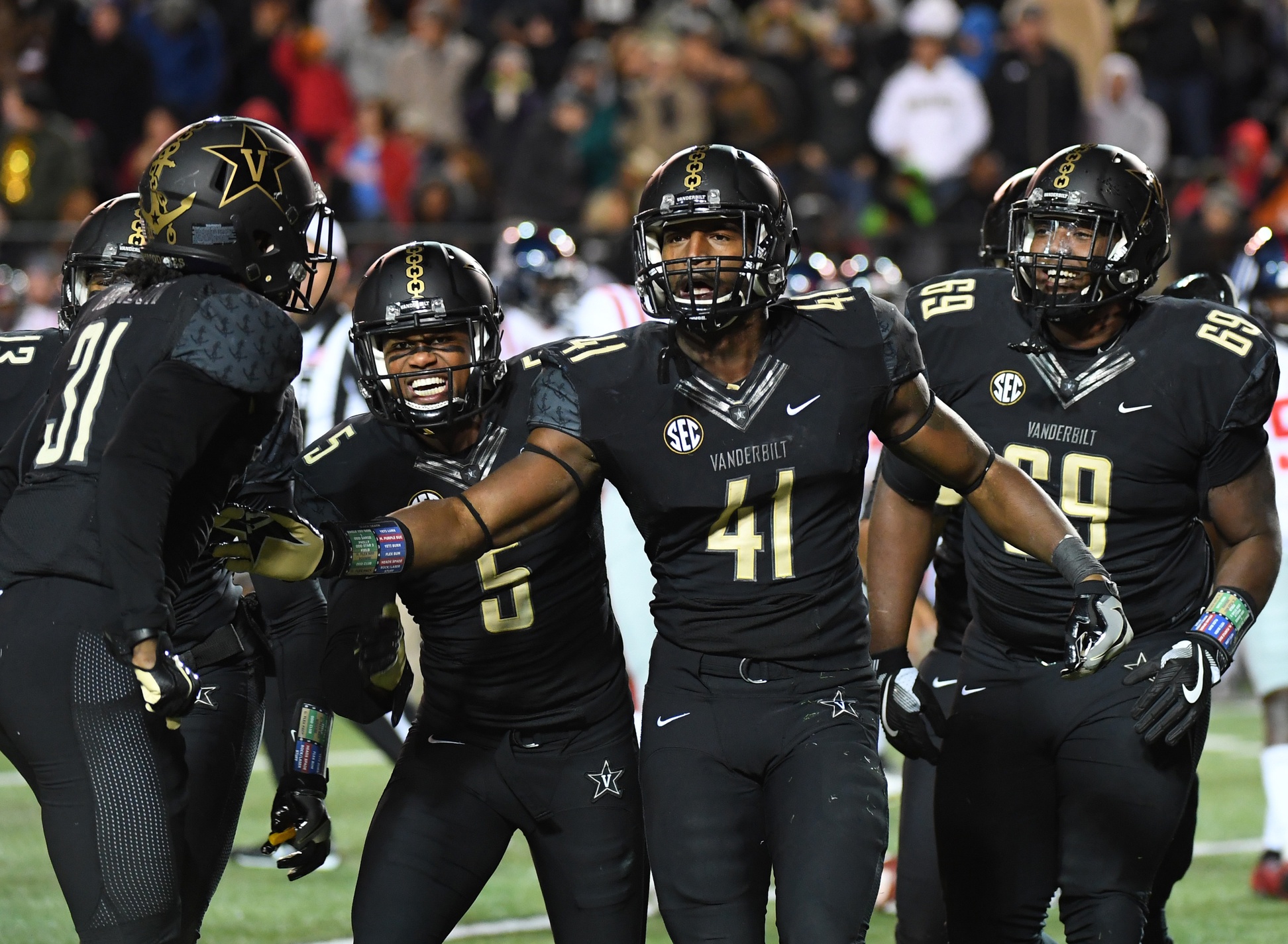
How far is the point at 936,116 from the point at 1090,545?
A: 29.7 ft

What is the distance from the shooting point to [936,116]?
42.0 ft

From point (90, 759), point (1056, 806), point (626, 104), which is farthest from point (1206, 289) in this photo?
point (626, 104)

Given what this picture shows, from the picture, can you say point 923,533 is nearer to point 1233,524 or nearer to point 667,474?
point 1233,524

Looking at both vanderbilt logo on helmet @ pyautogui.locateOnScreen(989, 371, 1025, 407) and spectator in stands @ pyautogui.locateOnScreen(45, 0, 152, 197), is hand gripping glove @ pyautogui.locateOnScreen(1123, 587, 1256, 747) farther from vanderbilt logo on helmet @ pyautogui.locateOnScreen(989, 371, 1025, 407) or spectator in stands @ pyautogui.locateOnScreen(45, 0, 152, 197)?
spectator in stands @ pyautogui.locateOnScreen(45, 0, 152, 197)

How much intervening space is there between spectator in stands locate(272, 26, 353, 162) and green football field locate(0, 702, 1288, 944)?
686 centimetres

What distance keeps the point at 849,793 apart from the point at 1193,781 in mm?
1311

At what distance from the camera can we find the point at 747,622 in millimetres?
3723

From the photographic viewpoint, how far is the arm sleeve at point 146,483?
307 cm

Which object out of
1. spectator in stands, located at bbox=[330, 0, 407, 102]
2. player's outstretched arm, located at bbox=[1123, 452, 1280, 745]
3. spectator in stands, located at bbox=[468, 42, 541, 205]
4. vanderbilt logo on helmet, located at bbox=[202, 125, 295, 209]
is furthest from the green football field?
spectator in stands, located at bbox=[330, 0, 407, 102]

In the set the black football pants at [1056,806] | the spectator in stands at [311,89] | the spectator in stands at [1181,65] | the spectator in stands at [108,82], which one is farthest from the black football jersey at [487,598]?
the spectator in stands at [1181,65]

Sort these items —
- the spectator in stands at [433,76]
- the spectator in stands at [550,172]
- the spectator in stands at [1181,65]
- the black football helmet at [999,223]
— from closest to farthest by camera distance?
the black football helmet at [999,223], the spectator in stands at [550,172], the spectator in stands at [1181,65], the spectator in stands at [433,76]

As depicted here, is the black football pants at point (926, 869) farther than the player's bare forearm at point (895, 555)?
Yes

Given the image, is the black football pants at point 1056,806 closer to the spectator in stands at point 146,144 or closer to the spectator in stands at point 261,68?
the spectator in stands at point 146,144

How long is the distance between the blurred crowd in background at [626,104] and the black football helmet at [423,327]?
23.8 ft
